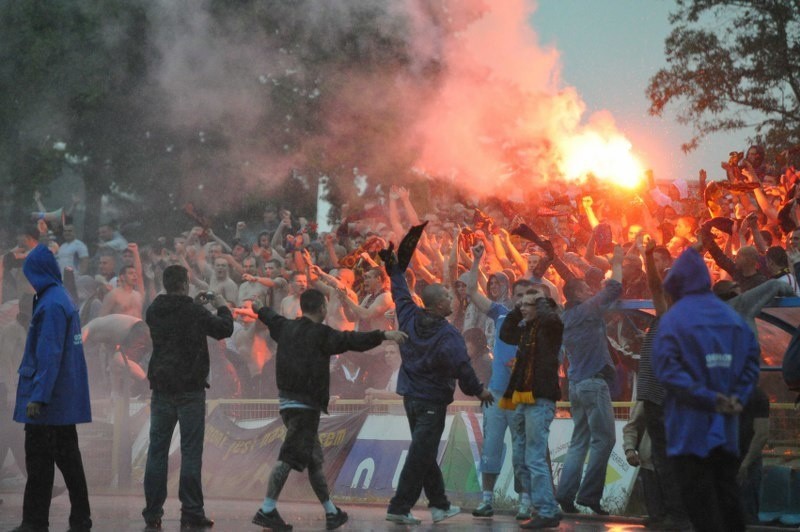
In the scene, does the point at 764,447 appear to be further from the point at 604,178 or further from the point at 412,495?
the point at 604,178

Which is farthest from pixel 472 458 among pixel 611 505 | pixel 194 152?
pixel 194 152

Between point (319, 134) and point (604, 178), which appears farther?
point (319, 134)

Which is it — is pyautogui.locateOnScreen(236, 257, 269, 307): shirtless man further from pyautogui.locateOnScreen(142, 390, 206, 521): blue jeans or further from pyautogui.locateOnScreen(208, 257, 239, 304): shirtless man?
pyautogui.locateOnScreen(142, 390, 206, 521): blue jeans

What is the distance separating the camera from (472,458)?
1252 centimetres

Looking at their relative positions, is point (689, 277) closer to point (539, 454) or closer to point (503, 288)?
point (539, 454)

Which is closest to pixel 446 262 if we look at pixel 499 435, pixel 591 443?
pixel 499 435

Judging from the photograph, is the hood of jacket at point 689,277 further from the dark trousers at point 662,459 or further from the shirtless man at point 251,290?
the shirtless man at point 251,290

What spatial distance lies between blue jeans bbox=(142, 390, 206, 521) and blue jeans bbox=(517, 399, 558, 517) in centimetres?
261

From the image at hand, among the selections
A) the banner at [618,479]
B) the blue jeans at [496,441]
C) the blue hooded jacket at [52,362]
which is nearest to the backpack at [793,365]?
the blue jeans at [496,441]

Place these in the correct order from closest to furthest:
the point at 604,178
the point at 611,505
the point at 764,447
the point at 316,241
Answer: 1. the point at 764,447
2. the point at 611,505
3. the point at 604,178
4. the point at 316,241

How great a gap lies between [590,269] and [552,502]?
3070mm

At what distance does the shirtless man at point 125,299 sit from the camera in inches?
648

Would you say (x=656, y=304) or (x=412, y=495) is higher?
(x=656, y=304)

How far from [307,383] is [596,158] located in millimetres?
7506
